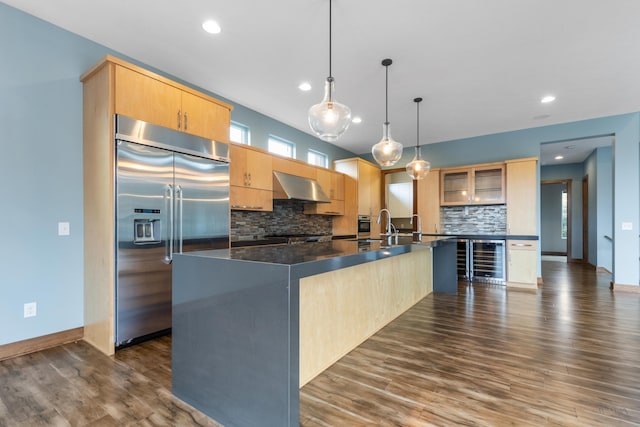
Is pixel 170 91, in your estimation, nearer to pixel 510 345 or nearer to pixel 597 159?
pixel 510 345

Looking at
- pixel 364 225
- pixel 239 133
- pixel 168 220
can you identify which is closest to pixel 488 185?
pixel 364 225

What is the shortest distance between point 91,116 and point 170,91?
74 centimetres

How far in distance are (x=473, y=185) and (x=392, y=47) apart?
3817 mm

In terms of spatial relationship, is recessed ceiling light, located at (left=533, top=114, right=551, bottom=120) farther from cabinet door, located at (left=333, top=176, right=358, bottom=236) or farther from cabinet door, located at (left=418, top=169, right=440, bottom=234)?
cabinet door, located at (left=333, top=176, right=358, bottom=236)

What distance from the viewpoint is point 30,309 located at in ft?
8.38

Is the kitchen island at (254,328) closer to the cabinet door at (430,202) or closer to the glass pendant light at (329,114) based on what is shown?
the glass pendant light at (329,114)

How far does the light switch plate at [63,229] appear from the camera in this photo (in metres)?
2.72

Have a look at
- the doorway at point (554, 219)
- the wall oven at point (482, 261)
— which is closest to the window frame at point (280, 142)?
the wall oven at point (482, 261)

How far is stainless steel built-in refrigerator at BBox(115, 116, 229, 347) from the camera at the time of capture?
2613 mm

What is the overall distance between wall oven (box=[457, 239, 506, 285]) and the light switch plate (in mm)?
5938

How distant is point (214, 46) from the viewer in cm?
308

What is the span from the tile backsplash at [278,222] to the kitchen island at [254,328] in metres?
2.10

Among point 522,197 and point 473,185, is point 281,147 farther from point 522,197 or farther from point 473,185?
point 522,197

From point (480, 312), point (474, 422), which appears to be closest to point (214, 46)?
point (474, 422)
